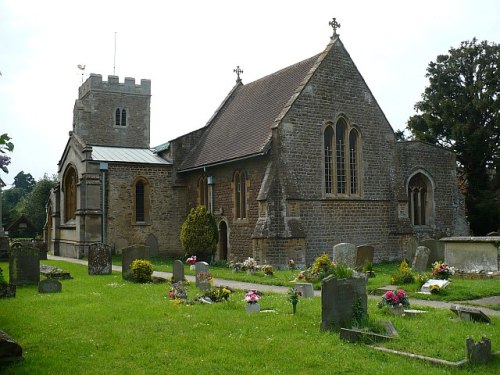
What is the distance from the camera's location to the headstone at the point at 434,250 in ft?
66.6

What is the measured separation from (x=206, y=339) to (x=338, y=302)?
2344mm

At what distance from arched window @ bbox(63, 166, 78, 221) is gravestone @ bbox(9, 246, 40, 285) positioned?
1636 cm

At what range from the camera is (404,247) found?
25.8 m

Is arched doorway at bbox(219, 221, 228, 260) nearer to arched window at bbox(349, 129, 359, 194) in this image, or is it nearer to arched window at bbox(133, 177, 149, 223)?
arched window at bbox(133, 177, 149, 223)

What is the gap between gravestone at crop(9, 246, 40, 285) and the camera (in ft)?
54.6

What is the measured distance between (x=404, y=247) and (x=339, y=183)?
4527 millimetres

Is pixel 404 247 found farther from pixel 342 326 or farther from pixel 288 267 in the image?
pixel 342 326

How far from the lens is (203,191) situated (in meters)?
29.2

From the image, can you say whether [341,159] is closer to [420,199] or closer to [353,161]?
[353,161]

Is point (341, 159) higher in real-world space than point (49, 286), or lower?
higher

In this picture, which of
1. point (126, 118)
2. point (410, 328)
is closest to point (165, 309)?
point (410, 328)

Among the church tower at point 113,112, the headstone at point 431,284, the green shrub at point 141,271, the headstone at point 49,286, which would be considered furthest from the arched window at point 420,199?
the church tower at point 113,112

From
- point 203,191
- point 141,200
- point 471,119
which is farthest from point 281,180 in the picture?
point 471,119

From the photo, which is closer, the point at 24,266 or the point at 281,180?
the point at 24,266
